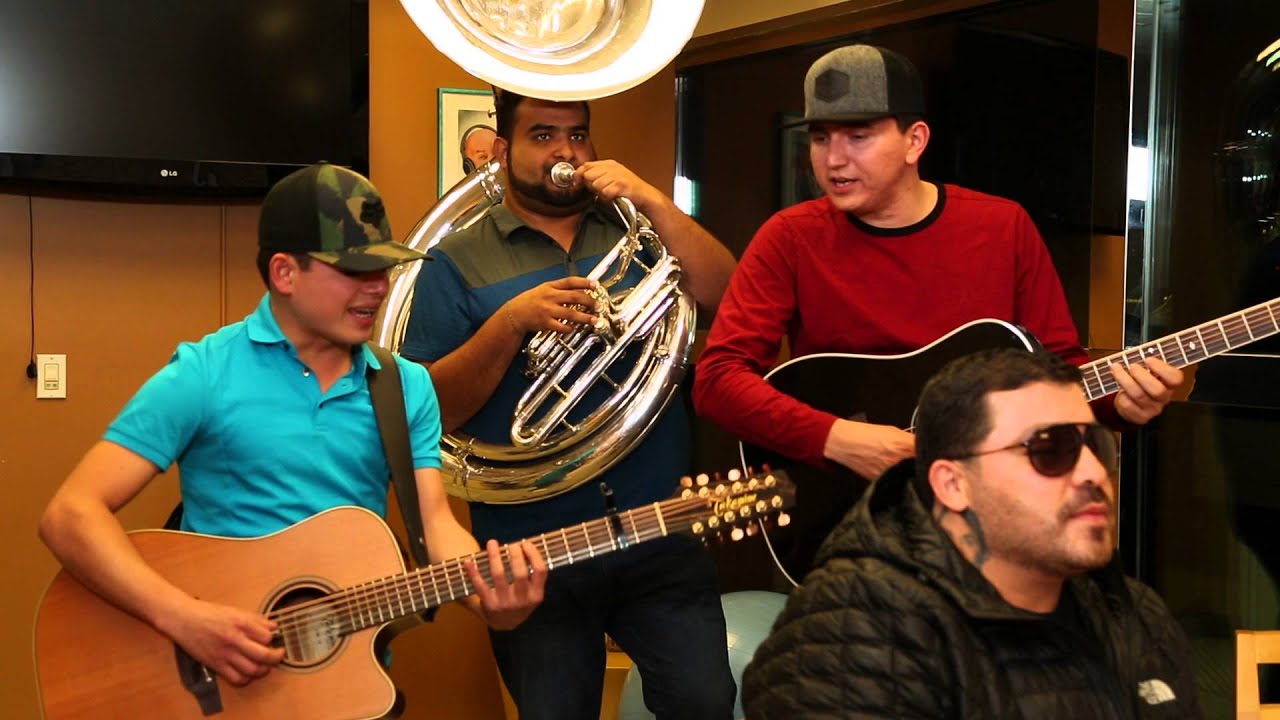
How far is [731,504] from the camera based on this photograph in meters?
2.39

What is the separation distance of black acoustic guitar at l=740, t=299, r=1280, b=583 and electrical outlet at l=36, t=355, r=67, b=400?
91.2 inches

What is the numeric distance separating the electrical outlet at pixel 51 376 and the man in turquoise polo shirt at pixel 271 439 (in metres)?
1.78

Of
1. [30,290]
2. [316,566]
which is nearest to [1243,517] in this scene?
[316,566]

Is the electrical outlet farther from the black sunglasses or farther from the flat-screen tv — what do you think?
the black sunglasses

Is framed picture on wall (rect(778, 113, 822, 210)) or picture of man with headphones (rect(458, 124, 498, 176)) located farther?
picture of man with headphones (rect(458, 124, 498, 176))

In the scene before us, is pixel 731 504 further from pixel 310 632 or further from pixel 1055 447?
pixel 310 632

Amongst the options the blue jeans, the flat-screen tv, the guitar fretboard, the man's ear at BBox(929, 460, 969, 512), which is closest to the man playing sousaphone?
the blue jeans

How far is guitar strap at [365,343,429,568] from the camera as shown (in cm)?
257

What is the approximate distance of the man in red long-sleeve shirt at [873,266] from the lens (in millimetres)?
2715

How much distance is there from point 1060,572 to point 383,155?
10.3ft

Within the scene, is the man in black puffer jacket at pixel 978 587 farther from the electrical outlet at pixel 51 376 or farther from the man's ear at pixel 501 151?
the electrical outlet at pixel 51 376

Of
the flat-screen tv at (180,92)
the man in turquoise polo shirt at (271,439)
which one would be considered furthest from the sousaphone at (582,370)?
the flat-screen tv at (180,92)

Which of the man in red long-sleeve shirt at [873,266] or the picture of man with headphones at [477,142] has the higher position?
the picture of man with headphones at [477,142]

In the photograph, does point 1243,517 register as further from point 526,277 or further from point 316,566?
point 316,566
